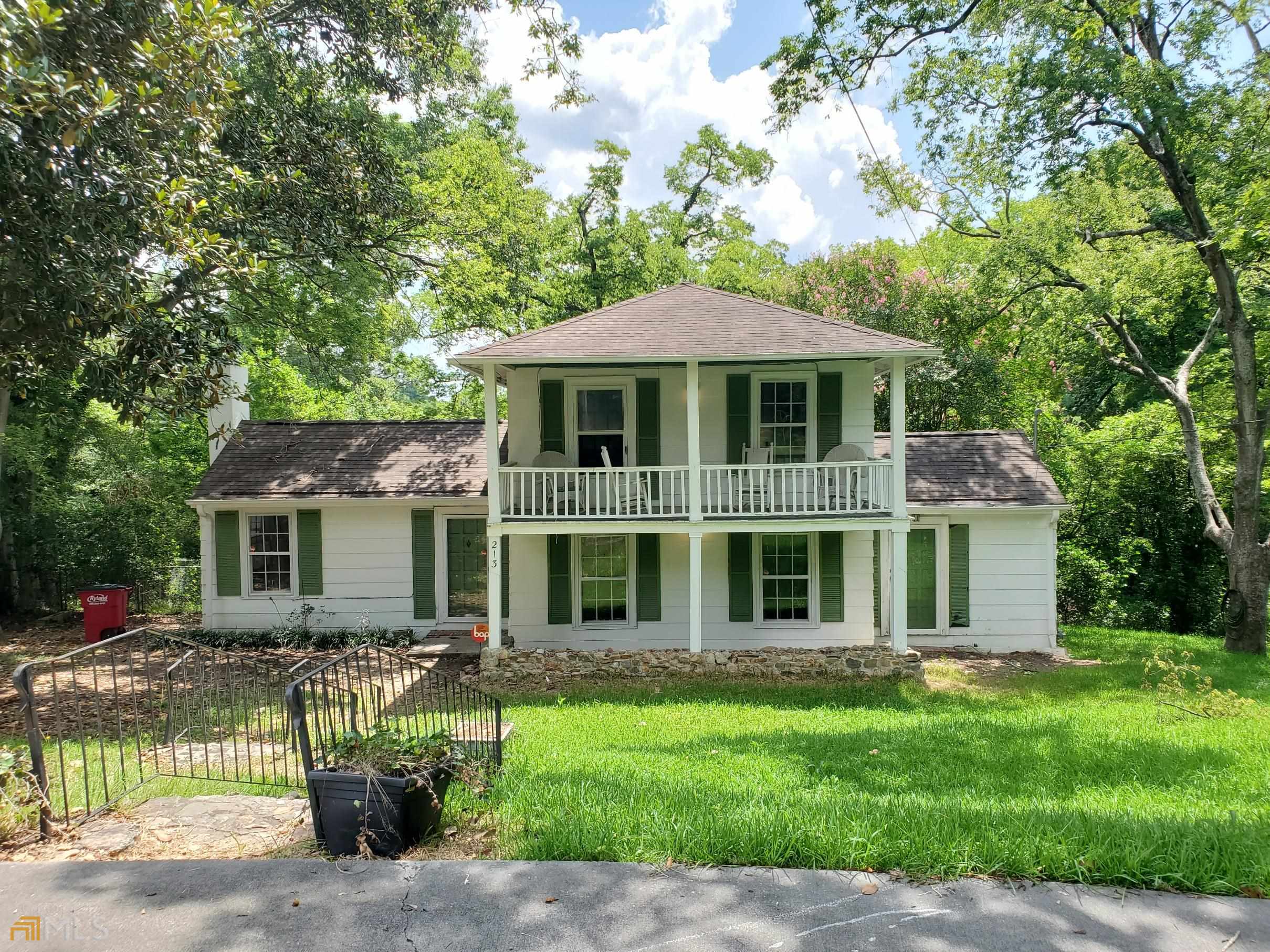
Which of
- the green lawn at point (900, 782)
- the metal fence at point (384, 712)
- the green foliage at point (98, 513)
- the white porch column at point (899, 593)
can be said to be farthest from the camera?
the green foliage at point (98, 513)

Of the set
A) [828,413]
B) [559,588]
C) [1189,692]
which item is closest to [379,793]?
[559,588]

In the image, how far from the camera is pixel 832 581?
11812 millimetres

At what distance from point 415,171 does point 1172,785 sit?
62.4ft

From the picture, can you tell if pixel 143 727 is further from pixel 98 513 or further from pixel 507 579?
pixel 98 513

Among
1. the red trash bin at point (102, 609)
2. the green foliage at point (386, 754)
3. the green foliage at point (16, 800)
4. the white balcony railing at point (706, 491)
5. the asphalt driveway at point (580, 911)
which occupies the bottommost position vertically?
the red trash bin at point (102, 609)

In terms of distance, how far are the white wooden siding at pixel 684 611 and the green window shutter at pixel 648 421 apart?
4.60 ft

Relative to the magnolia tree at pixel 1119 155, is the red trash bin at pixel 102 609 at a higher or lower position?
lower

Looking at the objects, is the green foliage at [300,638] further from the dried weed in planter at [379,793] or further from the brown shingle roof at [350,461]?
the dried weed in planter at [379,793]

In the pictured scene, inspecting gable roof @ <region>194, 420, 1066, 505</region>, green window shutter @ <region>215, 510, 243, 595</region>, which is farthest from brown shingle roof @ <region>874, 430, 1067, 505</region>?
green window shutter @ <region>215, 510, 243, 595</region>

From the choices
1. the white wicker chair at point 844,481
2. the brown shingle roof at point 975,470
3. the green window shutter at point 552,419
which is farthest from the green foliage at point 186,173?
the brown shingle roof at point 975,470

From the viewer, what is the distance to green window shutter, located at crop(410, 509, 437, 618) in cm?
1362

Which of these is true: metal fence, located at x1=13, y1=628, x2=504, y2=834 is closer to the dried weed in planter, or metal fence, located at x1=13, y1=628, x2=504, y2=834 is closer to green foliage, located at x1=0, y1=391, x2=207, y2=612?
the dried weed in planter

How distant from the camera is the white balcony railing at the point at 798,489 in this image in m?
10.6

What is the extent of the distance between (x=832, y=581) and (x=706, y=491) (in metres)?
A: 2.58
